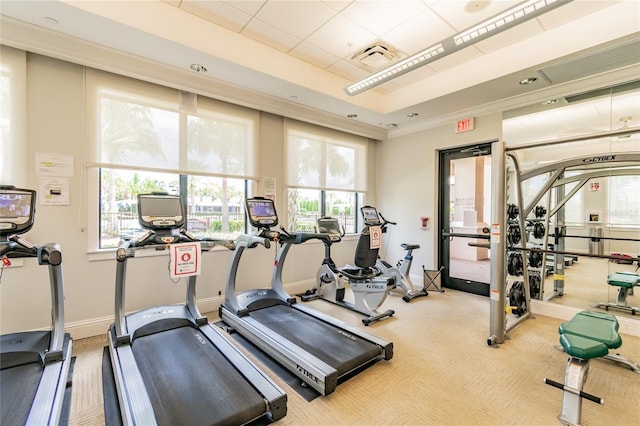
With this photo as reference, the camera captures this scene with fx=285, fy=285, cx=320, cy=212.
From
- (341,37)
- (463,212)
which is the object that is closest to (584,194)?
(463,212)

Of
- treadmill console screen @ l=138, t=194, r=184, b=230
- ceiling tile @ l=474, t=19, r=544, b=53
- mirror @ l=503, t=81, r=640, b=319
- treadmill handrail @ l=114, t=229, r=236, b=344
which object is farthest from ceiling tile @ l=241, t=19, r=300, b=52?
mirror @ l=503, t=81, r=640, b=319

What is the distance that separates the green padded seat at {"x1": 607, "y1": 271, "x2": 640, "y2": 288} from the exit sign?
9.01 feet

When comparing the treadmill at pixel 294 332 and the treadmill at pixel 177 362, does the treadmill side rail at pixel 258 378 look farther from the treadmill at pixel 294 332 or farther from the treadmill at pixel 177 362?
the treadmill at pixel 294 332

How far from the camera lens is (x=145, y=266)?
138 inches

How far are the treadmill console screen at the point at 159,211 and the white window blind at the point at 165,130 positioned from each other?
37.6 inches

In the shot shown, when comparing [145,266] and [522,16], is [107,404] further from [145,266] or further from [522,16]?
[522,16]

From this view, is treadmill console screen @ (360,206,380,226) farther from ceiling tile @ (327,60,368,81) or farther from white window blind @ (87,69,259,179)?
ceiling tile @ (327,60,368,81)

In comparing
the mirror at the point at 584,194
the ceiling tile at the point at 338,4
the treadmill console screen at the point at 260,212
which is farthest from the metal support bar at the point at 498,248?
the treadmill console screen at the point at 260,212

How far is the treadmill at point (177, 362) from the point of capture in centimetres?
181

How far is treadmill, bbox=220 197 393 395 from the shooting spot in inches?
93.4

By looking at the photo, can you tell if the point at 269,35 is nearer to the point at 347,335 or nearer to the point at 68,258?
the point at 68,258

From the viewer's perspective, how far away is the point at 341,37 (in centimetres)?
334

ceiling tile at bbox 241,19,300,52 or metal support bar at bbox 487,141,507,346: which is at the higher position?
ceiling tile at bbox 241,19,300,52

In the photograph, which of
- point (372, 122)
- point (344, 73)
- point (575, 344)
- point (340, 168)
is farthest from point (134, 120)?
point (575, 344)
